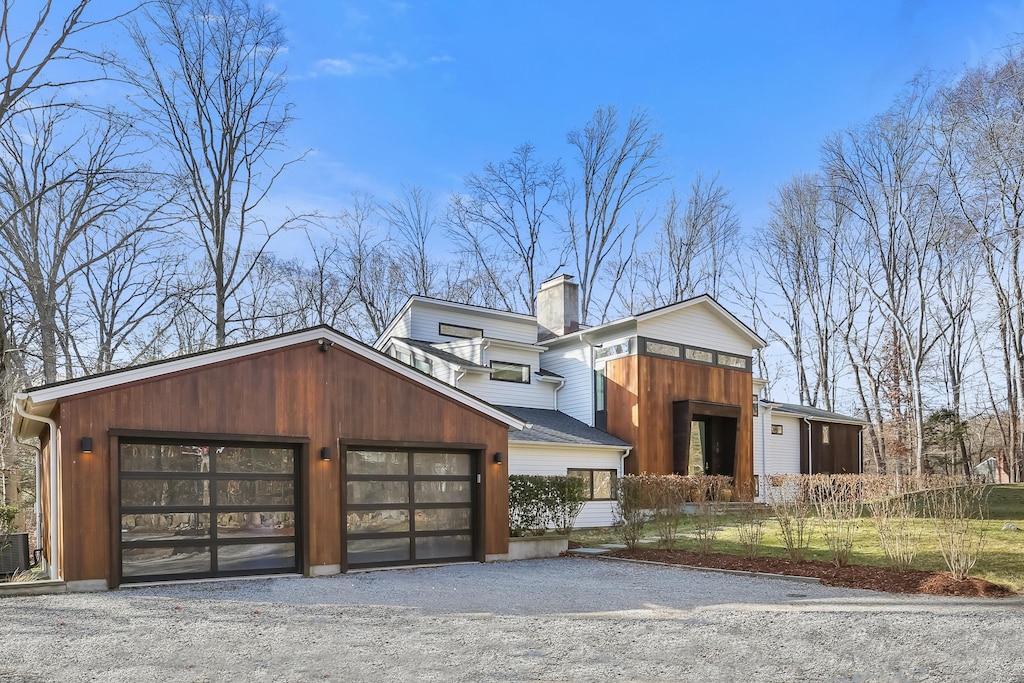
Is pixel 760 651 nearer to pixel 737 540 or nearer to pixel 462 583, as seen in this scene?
pixel 462 583

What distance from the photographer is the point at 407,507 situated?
12109mm

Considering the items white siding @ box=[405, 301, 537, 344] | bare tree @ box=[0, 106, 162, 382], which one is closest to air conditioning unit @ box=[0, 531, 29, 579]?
bare tree @ box=[0, 106, 162, 382]

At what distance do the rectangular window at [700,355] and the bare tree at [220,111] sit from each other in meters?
12.9

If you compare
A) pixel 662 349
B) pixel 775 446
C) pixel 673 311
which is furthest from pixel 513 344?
pixel 775 446

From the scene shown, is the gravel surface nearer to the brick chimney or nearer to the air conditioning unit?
the air conditioning unit

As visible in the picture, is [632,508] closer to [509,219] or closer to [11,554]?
[11,554]

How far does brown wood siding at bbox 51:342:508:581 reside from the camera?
31.0 ft

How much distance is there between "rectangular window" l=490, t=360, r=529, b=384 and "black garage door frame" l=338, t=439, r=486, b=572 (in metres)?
9.28

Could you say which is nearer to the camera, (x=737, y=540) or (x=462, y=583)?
(x=462, y=583)

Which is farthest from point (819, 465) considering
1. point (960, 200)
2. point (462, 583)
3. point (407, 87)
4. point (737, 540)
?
point (462, 583)


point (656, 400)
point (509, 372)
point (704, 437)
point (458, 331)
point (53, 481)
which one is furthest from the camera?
point (704, 437)

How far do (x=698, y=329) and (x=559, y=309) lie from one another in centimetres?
474

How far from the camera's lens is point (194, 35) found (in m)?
21.6

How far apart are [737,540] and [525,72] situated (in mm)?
16341
